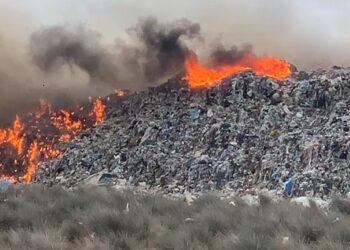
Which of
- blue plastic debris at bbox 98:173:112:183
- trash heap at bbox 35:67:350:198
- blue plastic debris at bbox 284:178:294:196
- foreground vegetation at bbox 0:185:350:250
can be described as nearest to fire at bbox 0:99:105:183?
trash heap at bbox 35:67:350:198

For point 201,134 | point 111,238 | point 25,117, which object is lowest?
point 111,238

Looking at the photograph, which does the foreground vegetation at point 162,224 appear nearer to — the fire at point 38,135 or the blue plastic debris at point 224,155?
the blue plastic debris at point 224,155

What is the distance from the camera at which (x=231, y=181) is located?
14.2 m

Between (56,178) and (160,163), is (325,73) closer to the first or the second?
(160,163)

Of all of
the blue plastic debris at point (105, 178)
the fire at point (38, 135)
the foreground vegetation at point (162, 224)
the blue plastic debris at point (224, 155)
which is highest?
the fire at point (38, 135)

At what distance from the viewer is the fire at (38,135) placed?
777 inches

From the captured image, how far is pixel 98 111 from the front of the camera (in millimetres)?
23078

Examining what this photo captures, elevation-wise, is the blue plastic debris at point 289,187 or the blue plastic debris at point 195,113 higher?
the blue plastic debris at point 195,113

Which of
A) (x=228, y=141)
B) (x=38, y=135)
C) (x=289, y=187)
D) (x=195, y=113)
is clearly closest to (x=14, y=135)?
(x=38, y=135)

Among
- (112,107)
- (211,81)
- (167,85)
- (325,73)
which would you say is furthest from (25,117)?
(325,73)

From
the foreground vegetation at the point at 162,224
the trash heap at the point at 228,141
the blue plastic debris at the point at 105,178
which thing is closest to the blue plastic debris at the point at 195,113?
the trash heap at the point at 228,141

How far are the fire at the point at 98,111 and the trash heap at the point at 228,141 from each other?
40 cm

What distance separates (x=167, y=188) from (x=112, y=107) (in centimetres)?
962

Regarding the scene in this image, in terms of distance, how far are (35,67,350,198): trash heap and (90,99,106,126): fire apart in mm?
400
